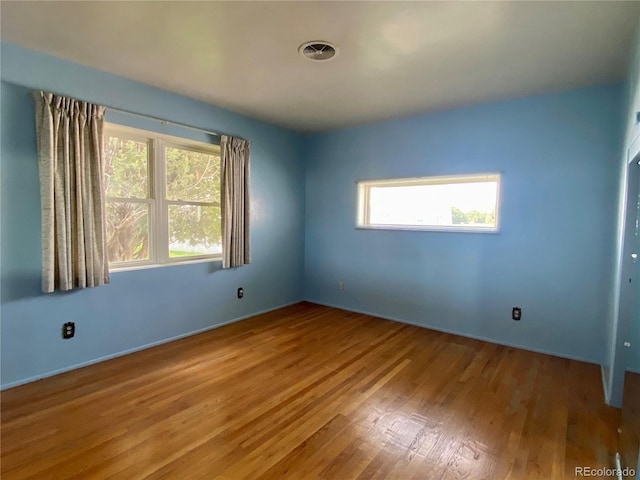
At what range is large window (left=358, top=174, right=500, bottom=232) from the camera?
357cm

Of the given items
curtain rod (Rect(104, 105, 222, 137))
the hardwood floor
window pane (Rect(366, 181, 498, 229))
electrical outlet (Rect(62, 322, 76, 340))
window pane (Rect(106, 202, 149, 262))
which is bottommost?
the hardwood floor

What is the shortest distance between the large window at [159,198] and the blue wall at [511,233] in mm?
1840

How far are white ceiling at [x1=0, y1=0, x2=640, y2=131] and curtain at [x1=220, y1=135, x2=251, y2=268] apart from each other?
64cm

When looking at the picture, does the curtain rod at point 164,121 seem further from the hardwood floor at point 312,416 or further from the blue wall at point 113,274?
the hardwood floor at point 312,416

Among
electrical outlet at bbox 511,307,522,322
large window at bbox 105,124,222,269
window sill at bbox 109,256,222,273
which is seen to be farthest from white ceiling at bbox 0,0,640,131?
electrical outlet at bbox 511,307,522,322

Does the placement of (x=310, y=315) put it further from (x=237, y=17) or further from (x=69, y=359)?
(x=237, y=17)

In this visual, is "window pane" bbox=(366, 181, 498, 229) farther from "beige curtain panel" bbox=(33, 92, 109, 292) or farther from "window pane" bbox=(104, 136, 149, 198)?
"beige curtain panel" bbox=(33, 92, 109, 292)

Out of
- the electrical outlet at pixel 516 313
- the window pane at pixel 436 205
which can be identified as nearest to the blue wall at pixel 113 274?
the window pane at pixel 436 205

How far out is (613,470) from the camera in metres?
1.68

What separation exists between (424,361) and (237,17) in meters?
3.01

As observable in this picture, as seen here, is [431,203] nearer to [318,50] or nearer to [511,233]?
[511,233]

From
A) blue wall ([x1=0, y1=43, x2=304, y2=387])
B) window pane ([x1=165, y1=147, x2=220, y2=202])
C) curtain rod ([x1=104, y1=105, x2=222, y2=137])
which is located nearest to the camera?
blue wall ([x1=0, y1=43, x2=304, y2=387])

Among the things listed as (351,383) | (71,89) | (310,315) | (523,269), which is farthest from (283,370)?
(71,89)

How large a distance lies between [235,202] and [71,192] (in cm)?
157
